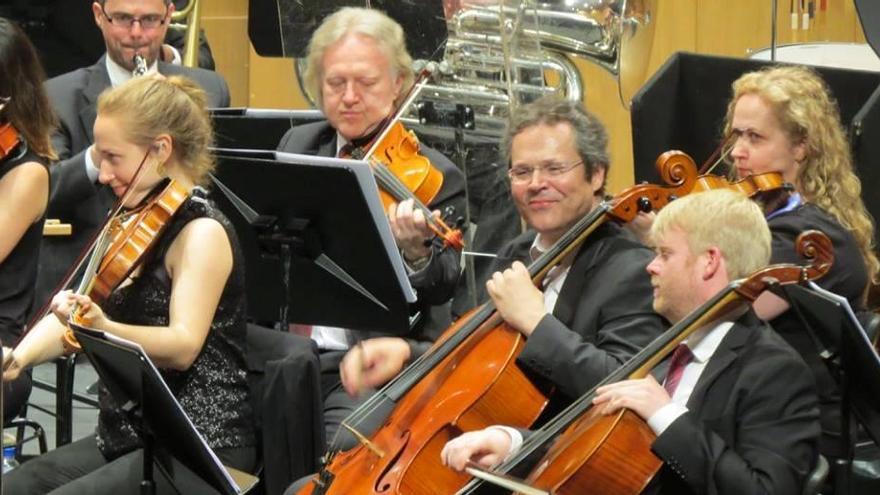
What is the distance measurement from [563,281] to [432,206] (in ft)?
2.04

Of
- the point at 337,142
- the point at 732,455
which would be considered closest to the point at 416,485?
the point at 732,455

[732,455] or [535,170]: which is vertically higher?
[535,170]

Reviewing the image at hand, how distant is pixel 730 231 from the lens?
8.32 ft

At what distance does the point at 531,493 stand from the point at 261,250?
1.12 m

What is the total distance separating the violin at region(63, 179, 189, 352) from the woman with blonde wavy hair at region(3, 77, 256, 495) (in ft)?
0.13

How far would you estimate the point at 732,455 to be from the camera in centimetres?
237

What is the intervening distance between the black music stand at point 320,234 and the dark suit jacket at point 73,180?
2.97ft

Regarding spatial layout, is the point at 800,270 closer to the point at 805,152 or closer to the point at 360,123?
the point at 805,152

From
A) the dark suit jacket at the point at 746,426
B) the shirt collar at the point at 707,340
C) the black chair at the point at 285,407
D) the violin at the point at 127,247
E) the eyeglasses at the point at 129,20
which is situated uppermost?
the eyeglasses at the point at 129,20

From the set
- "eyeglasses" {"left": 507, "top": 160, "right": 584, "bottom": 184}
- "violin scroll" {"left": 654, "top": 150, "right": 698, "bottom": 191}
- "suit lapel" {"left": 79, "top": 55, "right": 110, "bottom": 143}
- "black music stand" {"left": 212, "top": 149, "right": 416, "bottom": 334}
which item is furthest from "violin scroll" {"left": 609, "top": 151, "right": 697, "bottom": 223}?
"suit lapel" {"left": 79, "top": 55, "right": 110, "bottom": 143}

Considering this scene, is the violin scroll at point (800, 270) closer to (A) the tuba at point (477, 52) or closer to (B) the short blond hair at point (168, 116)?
(B) the short blond hair at point (168, 116)

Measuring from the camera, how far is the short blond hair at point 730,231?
2527 mm

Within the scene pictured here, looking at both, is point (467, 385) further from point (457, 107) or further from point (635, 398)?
point (457, 107)

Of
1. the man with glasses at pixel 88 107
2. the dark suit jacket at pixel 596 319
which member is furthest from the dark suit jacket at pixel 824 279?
the man with glasses at pixel 88 107
